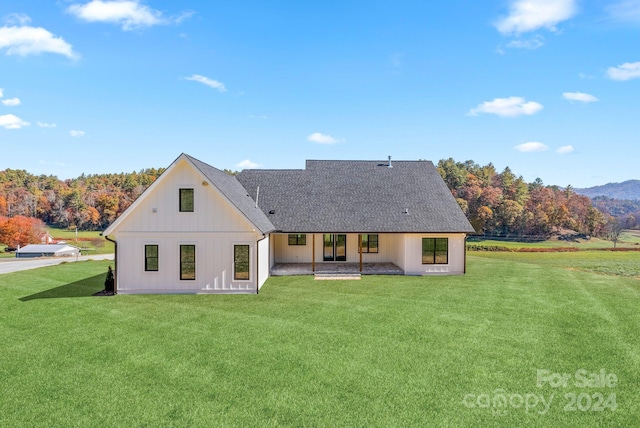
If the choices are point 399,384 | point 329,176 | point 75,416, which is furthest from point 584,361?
point 329,176

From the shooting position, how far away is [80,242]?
252 feet

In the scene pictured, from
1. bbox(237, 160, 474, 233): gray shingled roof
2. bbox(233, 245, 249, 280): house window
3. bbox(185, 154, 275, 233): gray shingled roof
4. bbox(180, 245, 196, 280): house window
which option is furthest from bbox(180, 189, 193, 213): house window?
bbox(237, 160, 474, 233): gray shingled roof

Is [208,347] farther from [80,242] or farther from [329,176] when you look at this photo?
[80,242]

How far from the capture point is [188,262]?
658 inches

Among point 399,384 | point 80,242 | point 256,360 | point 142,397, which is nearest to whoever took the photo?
point 142,397

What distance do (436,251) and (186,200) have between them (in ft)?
47.4

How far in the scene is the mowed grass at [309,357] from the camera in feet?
22.4

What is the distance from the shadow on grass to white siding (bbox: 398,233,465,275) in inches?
659

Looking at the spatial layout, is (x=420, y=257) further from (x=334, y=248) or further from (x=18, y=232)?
(x=18, y=232)

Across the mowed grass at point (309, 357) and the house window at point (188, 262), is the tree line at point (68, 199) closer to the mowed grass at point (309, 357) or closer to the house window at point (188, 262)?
the house window at point (188, 262)

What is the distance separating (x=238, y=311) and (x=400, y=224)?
11907 millimetres

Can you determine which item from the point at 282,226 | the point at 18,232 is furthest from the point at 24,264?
the point at 18,232

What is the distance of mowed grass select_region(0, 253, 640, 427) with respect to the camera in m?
6.82

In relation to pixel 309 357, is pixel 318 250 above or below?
above
